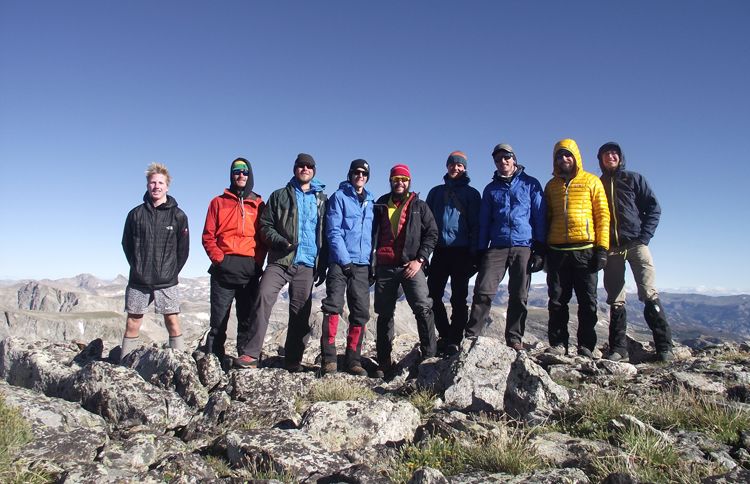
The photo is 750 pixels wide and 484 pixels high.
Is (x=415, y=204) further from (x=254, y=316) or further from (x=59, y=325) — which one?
(x=59, y=325)

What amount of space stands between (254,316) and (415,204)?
4.21 meters

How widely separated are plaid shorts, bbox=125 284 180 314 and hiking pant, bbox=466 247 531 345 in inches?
258

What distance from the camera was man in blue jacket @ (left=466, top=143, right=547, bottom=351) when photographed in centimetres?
963

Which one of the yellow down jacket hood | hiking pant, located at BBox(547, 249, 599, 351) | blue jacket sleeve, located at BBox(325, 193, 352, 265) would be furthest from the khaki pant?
blue jacket sleeve, located at BBox(325, 193, 352, 265)

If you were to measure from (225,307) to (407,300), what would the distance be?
4062 mm

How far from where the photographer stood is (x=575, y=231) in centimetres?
991

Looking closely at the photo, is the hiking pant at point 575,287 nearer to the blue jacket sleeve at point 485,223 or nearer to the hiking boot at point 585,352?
the hiking boot at point 585,352

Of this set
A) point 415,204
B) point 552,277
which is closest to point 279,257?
point 415,204

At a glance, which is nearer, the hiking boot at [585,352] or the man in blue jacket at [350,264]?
the man in blue jacket at [350,264]

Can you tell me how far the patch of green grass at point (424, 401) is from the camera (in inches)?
289

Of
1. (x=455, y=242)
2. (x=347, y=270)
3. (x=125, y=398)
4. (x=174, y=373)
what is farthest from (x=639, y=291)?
(x=125, y=398)

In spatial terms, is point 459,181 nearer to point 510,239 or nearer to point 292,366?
point 510,239

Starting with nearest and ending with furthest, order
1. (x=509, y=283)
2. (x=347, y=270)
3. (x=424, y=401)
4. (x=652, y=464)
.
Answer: (x=652, y=464), (x=424, y=401), (x=347, y=270), (x=509, y=283)

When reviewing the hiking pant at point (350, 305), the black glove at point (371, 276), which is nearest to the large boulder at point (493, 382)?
the hiking pant at point (350, 305)
